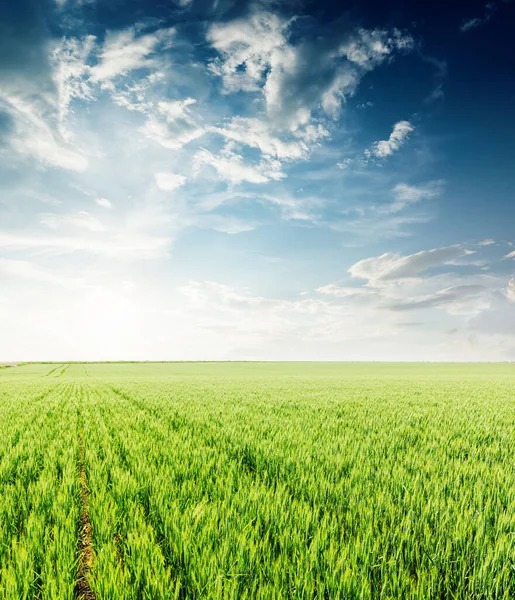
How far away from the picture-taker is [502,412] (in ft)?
41.7

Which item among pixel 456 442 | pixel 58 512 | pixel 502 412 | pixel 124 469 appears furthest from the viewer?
pixel 502 412

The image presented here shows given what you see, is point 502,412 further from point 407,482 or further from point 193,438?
point 193,438

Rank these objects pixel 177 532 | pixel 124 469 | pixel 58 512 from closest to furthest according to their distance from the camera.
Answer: pixel 177 532, pixel 58 512, pixel 124 469

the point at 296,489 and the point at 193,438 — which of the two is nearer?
the point at 296,489

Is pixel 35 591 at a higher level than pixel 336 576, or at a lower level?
lower

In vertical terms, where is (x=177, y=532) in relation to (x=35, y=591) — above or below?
above

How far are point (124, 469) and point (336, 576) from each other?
3.99 meters

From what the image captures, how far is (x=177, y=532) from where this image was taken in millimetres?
3174

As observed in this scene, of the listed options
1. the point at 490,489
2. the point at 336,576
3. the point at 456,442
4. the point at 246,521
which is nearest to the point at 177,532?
the point at 246,521

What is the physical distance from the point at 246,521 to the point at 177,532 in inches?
27.4

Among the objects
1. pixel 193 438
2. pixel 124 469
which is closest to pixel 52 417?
pixel 193 438

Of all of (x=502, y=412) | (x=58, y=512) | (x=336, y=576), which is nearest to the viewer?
Answer: (x=336, y=576)

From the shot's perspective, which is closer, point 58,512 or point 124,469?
point 58,512

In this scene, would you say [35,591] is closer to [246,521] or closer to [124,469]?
[246,521]
